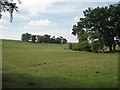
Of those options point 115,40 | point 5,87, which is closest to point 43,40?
point 115,40

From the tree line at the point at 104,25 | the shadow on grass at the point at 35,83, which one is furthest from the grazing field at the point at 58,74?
the tree line at the point at 104,25

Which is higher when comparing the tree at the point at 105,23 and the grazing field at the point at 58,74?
the tree at the point at 105,23

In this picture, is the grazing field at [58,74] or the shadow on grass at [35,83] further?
the grazing field at [58,74]

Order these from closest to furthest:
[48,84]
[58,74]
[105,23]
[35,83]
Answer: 1. [48,84]
2. [35,83]
3. [58,74]
4. [105,23]

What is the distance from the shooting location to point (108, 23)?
42562 millimetres

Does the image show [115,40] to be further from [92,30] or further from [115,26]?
[92,30]

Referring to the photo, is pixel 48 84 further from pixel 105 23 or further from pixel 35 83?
pixel 105 23

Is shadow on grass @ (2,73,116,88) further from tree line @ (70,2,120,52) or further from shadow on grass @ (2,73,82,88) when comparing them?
tree line @ (70,2,120,52)

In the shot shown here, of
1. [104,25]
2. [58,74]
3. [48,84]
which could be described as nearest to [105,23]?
[104,25]

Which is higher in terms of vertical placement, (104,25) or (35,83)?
(104,25)

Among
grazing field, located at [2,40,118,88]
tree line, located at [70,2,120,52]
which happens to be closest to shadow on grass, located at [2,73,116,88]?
grazing field, located at [2,40,118,88]

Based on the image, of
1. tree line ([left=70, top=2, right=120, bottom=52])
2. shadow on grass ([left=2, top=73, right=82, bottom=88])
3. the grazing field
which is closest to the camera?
shadow on grass ([left=2, top=73, right=82, bottom=88])

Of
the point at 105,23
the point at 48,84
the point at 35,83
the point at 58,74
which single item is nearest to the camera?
the point at 48,84

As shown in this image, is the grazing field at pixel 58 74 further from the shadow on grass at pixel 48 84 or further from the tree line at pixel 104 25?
the tree line at pixel 104 25
